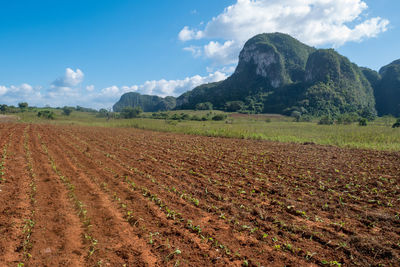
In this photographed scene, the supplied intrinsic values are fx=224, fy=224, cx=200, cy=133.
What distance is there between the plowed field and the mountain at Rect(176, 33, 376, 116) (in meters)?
90.2

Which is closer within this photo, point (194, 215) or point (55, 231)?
point (55, 231)

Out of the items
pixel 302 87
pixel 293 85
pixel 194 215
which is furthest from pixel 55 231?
pixel 293 85

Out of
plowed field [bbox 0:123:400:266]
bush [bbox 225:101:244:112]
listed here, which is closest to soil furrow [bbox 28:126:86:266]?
plowed field [bbox 0:123:400:266]

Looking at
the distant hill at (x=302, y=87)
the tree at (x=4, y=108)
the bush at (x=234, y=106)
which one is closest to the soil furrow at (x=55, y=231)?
the tree at (x=4, y=108)

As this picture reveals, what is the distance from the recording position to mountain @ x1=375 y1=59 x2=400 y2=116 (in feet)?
371

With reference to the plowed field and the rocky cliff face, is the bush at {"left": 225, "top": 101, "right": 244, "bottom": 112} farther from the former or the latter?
the plowed field

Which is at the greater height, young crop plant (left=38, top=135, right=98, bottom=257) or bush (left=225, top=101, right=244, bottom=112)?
bush (left=225, top=101, right=244, bottom=112)

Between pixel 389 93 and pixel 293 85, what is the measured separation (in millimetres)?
52040

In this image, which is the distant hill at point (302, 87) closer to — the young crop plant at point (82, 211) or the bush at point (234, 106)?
the bush at point (234, 106)

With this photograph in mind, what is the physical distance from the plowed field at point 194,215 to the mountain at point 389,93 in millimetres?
130466

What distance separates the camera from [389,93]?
121m

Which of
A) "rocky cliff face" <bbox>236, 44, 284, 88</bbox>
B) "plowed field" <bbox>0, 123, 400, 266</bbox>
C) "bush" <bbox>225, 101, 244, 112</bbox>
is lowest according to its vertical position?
"plowed field" <bbox>0, 123, 400, 266</bbox>

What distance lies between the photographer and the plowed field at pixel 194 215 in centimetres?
401

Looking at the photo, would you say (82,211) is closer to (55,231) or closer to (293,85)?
(55,231)
